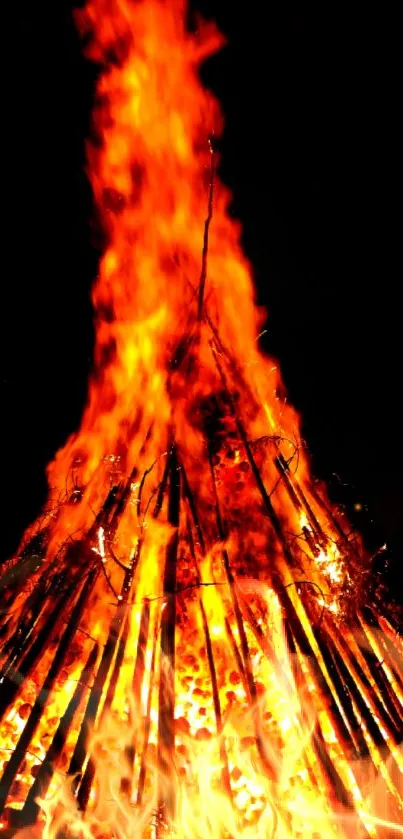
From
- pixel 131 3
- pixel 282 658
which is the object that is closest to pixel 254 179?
pixel 131 3

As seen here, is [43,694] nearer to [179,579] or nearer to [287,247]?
[179,579]

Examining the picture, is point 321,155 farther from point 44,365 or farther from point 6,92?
point 44,365

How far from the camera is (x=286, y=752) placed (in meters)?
2.09

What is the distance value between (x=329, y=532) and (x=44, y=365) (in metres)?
4.21

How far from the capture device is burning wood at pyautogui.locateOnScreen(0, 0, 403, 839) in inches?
77.5

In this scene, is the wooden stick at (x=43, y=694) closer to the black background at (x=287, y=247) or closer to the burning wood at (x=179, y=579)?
the burning wood at (x=179, y=579)

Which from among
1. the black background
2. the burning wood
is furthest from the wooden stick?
the black background

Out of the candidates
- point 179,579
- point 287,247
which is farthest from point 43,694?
point 287,247

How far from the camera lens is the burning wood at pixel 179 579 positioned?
1968 mm

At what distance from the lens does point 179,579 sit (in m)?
2.77

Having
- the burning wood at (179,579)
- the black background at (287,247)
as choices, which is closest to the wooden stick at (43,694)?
the burning wood at (179,579)

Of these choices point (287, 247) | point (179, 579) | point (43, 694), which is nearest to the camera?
point (43, 694)

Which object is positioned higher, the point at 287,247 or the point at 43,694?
the point at 287,247

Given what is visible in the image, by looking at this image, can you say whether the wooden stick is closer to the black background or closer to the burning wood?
the burning wood
